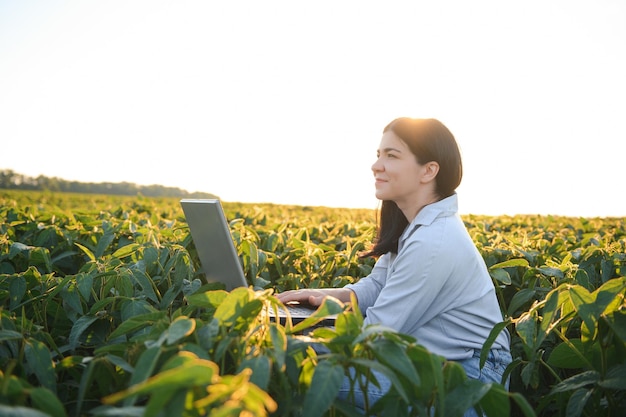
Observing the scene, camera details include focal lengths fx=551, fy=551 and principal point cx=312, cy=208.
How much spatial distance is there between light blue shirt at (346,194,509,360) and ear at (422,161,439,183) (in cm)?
25

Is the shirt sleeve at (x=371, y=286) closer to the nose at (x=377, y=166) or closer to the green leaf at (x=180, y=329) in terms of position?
the nose at (x=377, y=166)

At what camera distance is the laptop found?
7.84ft

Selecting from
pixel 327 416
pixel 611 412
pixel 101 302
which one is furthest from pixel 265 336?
pixel 611 412

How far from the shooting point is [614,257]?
318cm

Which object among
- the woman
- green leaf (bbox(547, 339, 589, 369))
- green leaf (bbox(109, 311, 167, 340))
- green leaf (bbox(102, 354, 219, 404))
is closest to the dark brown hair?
the woman

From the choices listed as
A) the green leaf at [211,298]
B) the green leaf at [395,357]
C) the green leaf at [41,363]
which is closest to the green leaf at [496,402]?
the green leaf at [395,357]

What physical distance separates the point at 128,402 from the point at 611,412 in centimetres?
146

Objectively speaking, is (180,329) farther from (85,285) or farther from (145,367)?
(85,285)

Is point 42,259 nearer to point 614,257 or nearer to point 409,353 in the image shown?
point 409,353

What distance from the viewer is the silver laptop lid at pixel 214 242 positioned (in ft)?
7.85

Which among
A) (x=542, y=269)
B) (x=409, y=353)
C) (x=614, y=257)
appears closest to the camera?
(x=409, y=353)

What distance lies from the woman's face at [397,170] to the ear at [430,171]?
0.4 inches

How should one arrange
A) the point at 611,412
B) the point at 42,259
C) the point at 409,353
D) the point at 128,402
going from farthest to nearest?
the point at 42,259, the point at 611,412, the point at 409,353, the point at 128,402

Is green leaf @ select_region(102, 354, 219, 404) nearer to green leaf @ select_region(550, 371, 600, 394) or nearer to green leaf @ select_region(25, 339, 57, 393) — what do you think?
green leaf @ select_region(25, 339, 57, 393)
